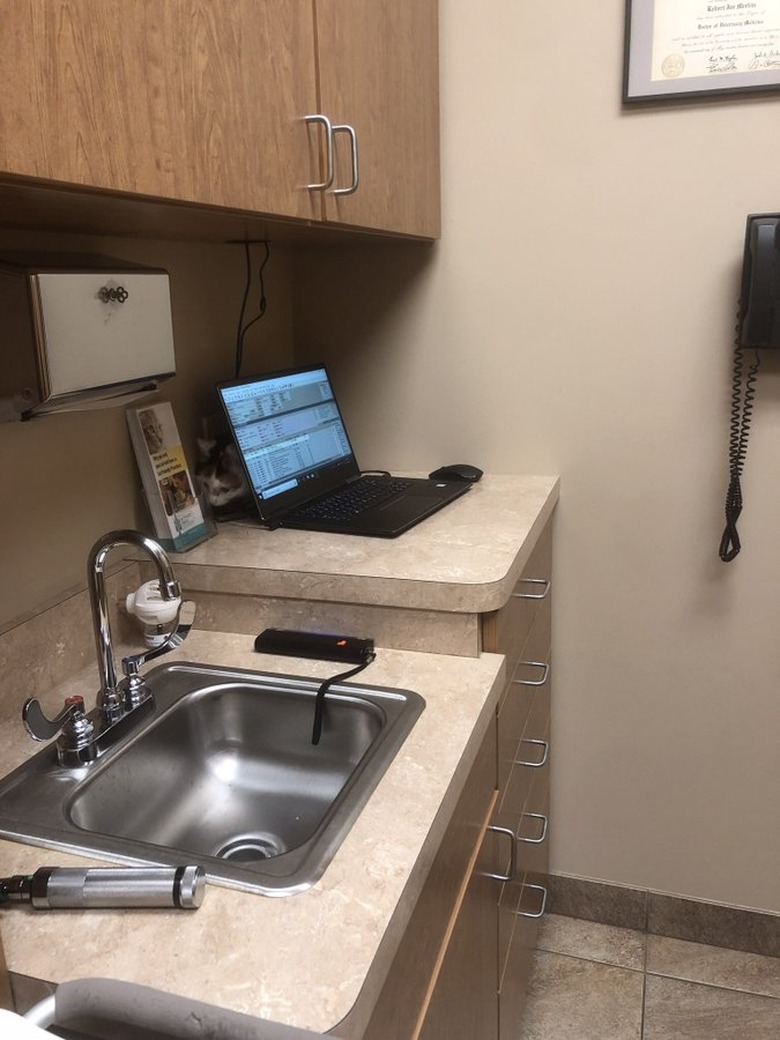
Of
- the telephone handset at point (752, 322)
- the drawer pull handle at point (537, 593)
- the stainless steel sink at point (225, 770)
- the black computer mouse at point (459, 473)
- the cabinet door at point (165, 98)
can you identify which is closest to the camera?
the cabinet door at point (165, 98)

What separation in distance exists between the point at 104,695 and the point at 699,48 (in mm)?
1466

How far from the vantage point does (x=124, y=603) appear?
52.0 inches

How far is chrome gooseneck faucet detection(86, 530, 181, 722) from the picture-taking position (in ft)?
3.26

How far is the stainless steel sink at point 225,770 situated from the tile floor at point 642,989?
36.7 inches

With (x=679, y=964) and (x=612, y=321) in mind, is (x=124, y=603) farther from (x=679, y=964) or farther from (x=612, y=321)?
(x=679, y=964)

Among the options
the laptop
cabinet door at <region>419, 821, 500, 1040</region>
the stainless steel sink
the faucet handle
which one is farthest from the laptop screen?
cabinet door at <region>419, 821, 500, 1040</region>

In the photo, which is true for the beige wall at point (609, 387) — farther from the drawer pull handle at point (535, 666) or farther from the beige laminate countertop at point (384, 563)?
the beige laminate countertop at point (384, 563)

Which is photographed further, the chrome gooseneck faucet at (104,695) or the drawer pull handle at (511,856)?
the drawer pull handle at (511,856)

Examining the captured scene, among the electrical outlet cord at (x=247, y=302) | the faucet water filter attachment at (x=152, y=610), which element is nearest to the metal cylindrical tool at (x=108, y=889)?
the faucet water filter attachment at (x=152, y=610)

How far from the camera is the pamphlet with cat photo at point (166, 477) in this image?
1.36 meters

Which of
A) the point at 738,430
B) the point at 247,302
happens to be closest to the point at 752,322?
the point at 738,430

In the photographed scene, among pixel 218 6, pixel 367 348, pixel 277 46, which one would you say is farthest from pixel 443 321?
pixel 218 6

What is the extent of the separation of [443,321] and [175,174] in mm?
1023

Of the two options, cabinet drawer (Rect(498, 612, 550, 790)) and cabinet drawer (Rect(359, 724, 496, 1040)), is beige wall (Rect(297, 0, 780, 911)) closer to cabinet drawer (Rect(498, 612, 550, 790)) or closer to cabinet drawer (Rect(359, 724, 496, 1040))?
cabinet drawer (Rect(498, 612, 550, 790))
